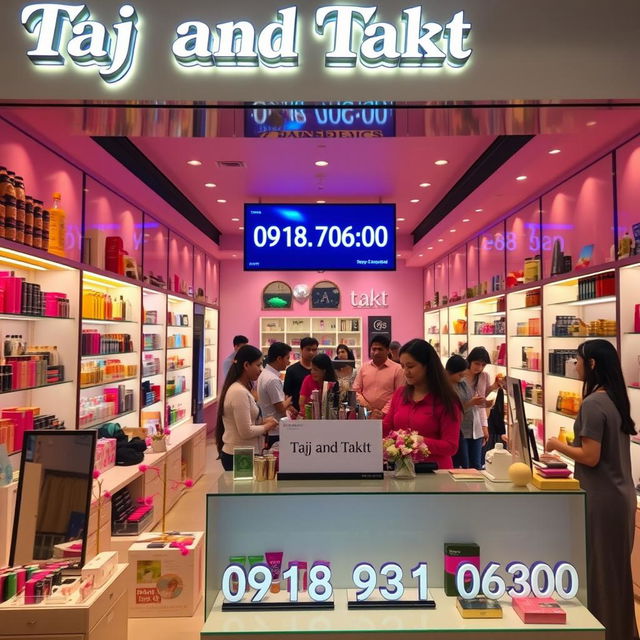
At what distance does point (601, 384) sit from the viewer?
2824mm

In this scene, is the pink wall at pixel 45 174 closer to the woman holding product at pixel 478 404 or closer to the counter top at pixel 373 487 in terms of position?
the counter top at pixel 373 487

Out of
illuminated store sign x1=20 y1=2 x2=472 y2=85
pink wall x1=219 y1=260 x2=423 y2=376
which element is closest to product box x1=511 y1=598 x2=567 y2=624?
illuminated store sign x1=20 y1=2 x2=472 y2=85

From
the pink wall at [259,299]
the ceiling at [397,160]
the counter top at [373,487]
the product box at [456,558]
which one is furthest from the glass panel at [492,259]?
the product box at [456,558]

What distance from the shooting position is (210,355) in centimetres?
1096

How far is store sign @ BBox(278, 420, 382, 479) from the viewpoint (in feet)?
7.59

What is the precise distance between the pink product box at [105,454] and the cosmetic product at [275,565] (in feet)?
9.19

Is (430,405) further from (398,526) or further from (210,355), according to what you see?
(210,355)

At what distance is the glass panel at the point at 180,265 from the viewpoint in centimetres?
804

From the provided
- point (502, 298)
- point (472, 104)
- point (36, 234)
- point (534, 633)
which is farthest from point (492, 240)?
point (534, 633)

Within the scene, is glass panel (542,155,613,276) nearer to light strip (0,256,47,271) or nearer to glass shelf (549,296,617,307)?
glass shelf (549,296,617,307)

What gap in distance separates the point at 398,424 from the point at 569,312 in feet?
10.7

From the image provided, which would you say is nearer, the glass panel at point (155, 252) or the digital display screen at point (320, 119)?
the digital display screen at point (320, 119)

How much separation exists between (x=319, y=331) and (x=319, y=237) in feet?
21.8

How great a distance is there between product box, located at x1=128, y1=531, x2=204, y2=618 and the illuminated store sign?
288cm
